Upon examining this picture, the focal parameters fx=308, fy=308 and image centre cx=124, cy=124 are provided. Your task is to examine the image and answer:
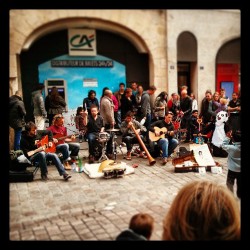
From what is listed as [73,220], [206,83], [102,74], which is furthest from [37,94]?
[206,83]

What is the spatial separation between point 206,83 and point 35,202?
353 inches

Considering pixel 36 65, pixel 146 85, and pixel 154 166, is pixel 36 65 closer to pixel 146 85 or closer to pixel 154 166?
pixel 146 85

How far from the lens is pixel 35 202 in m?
4.82

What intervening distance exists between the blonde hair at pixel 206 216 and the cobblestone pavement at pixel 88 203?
77.1 inches

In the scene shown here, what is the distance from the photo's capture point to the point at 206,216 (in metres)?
1.67

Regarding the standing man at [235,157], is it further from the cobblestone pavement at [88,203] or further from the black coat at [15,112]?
the black coat at [15,112]

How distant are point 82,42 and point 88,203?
282 inches

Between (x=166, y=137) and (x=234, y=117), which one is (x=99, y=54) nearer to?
(x=166, y=137)

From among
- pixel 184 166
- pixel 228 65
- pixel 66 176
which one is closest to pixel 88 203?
pixel 66 176

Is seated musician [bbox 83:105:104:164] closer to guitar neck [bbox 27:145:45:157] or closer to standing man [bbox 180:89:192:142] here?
guitar neck [bbox 27:145:45:157]

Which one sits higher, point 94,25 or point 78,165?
point 94,25
